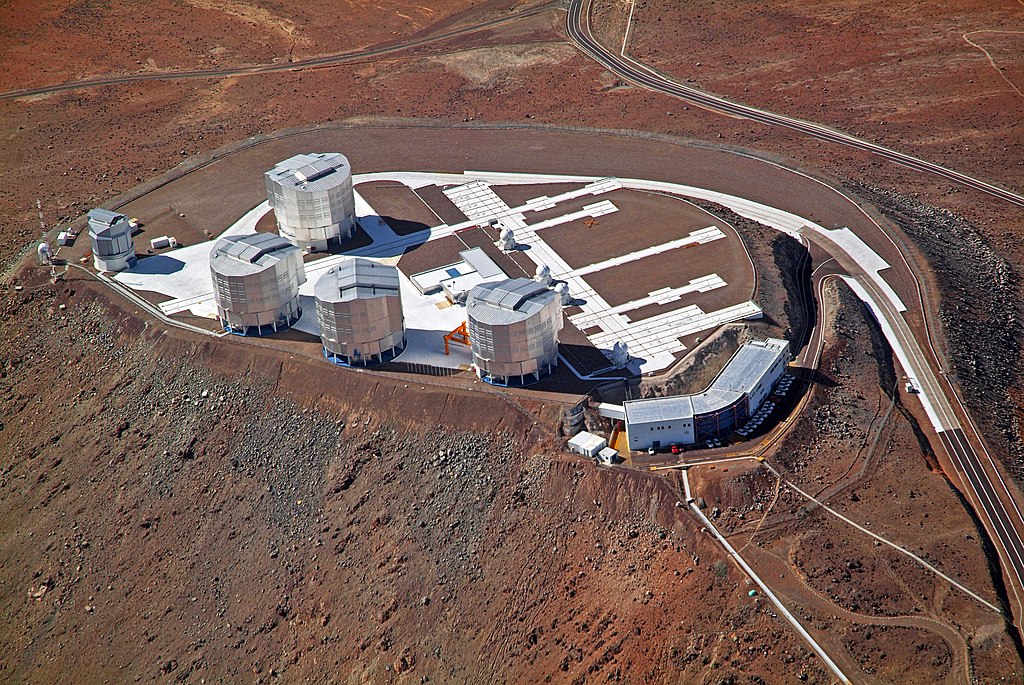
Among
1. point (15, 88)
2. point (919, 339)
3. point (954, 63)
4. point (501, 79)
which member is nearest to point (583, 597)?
point (919, 339)

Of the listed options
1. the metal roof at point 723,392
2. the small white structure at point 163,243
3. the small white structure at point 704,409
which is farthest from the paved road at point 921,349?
the small white structure at point 163,243

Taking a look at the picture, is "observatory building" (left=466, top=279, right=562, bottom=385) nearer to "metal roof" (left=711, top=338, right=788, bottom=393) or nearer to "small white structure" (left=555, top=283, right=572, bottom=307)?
"small white structure" (left=555, top=283, right=572, bottom=307)

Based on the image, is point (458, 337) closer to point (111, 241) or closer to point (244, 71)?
point (111, 241)

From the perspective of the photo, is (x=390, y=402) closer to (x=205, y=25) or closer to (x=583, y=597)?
(x=583, y=597)

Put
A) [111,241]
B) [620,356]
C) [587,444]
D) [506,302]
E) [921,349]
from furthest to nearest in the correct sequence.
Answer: [111,241]
[921,349]
[620,356]
[506,302]
[587,444]

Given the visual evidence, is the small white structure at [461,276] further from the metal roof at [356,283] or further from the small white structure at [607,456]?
the small white structure at [607,456]

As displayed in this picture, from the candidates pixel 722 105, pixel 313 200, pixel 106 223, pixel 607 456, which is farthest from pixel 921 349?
pixel 106 223
